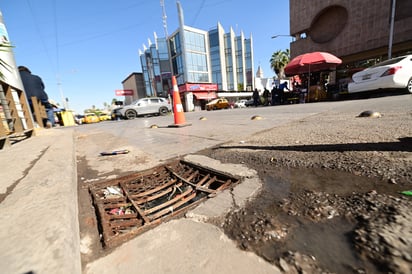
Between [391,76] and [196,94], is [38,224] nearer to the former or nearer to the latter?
[391,76]

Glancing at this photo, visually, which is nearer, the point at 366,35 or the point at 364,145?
the point at 364,145

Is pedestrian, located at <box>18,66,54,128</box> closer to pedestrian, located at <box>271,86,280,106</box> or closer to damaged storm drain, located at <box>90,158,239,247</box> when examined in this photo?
damaged storm drain, located at <box>90,158,239,247</box>

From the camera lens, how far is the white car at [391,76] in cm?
606

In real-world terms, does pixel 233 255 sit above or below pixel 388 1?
below

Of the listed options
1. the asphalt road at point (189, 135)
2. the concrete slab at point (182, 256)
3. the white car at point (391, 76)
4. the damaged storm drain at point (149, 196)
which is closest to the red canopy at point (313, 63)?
the white car at point (391, 76)

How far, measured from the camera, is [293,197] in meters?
1.27

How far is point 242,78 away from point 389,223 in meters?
45.9

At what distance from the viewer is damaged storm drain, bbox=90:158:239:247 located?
1.18 m

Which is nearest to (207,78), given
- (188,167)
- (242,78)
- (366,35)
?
(242,78)

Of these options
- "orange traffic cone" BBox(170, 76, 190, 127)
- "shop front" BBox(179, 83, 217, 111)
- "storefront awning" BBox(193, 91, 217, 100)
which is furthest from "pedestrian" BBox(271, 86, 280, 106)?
"storefront awning" BBox(193, 91, 217, 100)

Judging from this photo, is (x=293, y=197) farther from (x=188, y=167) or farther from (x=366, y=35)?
(x=366, y=35)

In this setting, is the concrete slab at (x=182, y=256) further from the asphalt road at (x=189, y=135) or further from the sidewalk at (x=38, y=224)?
the asphalt road at (x=189, y=135)

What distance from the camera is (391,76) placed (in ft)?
20.3

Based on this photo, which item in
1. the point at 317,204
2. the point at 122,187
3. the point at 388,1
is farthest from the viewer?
the point at 388,1
